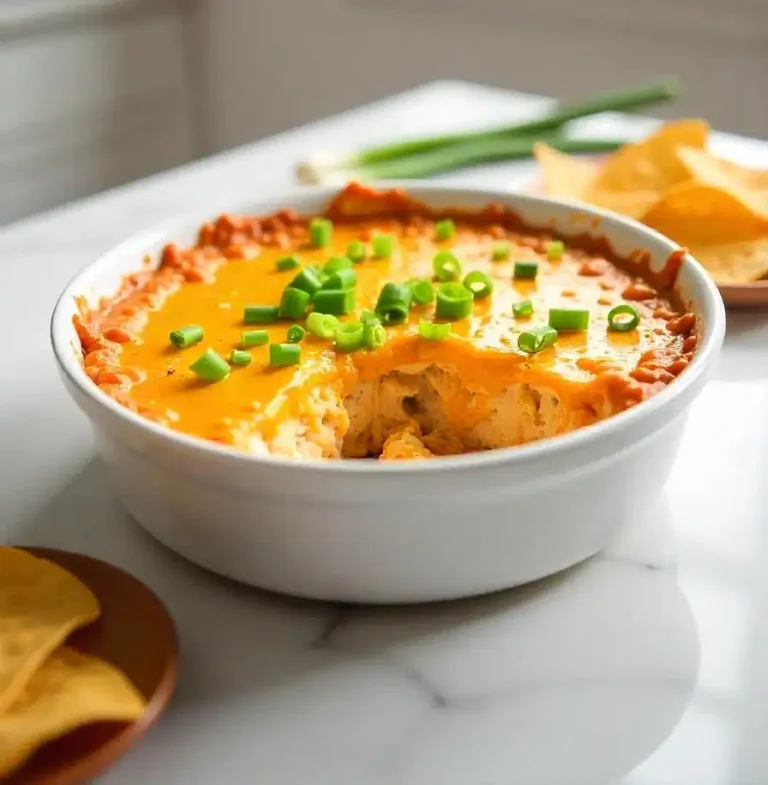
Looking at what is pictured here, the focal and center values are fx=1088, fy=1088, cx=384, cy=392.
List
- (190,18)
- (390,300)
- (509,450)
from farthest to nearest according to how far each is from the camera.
Result: (190,18), (390,300), (509,450)

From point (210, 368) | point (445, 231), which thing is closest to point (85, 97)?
point (445, 231)

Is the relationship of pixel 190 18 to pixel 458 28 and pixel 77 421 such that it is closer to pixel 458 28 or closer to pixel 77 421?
pixel 458 28

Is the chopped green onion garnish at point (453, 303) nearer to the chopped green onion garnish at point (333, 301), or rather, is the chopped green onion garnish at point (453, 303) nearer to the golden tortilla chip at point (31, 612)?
the chopped green onion garnish at point (333, 301)

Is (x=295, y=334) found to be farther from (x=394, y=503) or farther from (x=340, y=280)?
(x=394, y=503)

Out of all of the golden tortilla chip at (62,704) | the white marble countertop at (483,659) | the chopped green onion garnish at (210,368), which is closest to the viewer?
the golden tortilla chip at (62,704)

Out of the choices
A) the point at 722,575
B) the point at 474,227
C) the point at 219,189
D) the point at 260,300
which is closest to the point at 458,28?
the point at 219,189

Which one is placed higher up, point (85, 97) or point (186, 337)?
point (186, 337)

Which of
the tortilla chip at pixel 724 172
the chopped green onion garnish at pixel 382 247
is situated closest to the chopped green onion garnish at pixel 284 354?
the chopped green onion garnish at pixel 382 247
